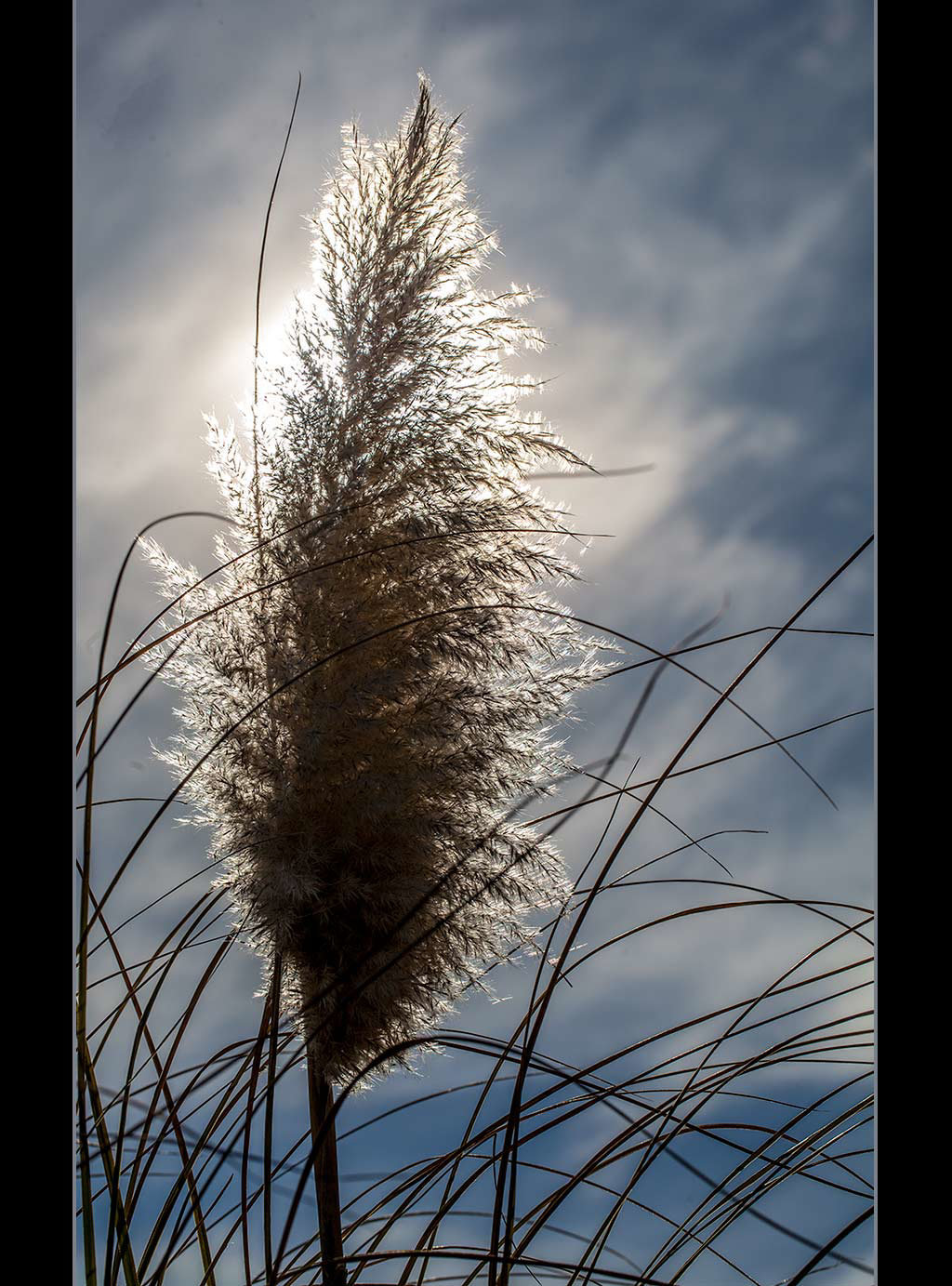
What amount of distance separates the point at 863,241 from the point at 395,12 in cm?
72

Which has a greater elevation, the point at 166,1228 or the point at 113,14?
the point at 113,14

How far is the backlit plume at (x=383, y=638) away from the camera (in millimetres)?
1114

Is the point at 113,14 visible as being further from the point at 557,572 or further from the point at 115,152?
the point at 557,572

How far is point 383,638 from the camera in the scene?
1145 mm

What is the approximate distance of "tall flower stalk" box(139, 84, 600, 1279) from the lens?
1.11m

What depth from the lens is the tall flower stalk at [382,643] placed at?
3.66ft

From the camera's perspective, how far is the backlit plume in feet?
3.66

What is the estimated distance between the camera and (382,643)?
3.75ft

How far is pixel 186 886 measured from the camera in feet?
3.83
